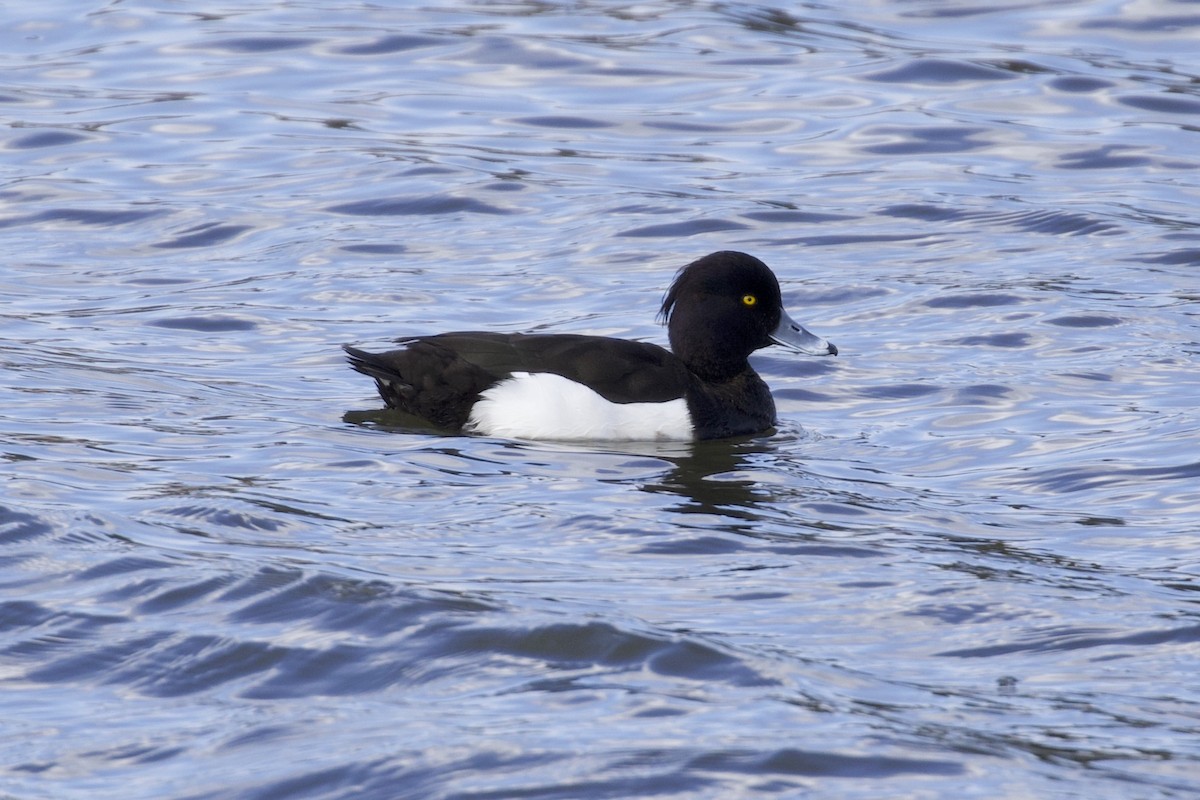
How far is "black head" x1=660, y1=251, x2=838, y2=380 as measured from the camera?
9.23m

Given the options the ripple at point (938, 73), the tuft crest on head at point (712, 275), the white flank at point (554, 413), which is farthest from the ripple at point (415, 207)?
the ripple at point (938, 73)

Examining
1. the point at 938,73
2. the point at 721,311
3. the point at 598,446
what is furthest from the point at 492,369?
the point at 938,73

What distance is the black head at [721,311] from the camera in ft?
30.3

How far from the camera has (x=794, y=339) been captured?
372 inches

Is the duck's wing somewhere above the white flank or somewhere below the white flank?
above

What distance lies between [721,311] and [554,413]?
3.83ft

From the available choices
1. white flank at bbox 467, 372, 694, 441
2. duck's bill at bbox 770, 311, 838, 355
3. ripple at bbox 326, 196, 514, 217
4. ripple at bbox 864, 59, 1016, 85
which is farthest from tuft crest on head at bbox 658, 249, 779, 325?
ripple at bbox 864, 59, 1016, 85

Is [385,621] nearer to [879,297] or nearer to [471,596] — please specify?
[471,596]

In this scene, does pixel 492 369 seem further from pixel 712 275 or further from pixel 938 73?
pixel 938 73

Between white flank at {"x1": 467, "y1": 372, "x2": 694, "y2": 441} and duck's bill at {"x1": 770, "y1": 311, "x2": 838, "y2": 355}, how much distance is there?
1019 millimetres

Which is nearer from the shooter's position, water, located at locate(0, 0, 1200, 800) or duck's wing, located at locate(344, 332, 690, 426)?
water, located at locate(0, 0, 1200, 800)

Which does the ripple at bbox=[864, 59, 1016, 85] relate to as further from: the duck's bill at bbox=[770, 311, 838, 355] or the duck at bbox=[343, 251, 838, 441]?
the duck at bbox=[343, 251, 838, 441]

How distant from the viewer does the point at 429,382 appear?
8.62 meters

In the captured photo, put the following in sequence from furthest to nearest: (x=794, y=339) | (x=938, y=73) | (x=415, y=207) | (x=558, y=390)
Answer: (x=938, y=73)
(x=415, y=207)
(x=794, y=339)
(x=558, y=390)
